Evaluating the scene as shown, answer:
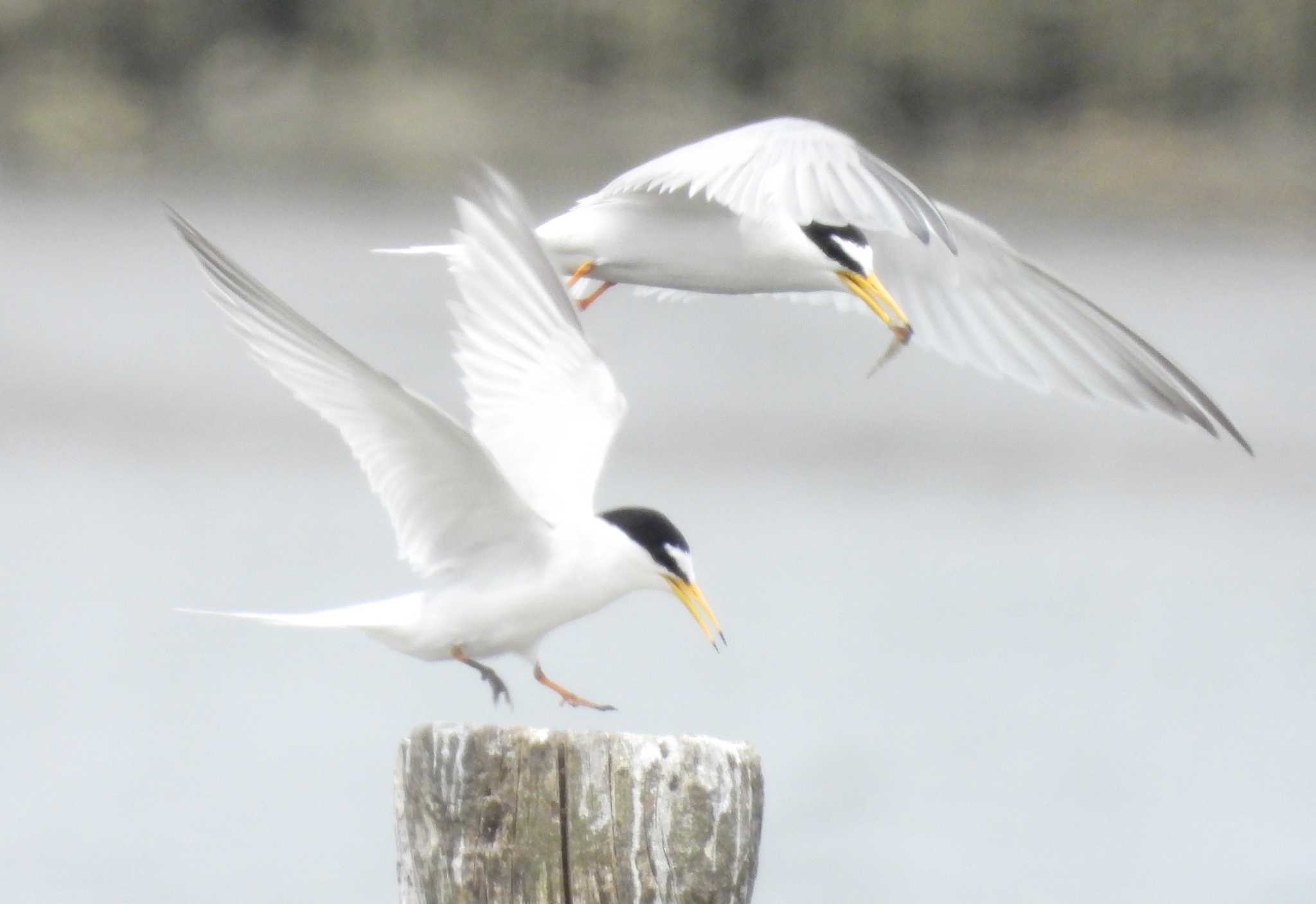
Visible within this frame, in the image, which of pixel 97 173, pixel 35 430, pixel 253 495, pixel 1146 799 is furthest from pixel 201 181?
pixel 1146 799

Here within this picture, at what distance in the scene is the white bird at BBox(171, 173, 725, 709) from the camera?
427 cm

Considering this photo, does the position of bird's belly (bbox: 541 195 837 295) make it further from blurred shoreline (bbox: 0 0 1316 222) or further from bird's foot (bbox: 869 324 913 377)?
blurred shoreline (bbox: 0 0 1316 222)

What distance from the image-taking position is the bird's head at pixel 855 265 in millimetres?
5156

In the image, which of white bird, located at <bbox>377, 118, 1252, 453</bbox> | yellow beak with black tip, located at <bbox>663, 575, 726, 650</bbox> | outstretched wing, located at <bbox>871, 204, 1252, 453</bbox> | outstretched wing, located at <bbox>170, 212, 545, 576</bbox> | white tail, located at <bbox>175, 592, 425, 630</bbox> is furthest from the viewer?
outstretched wing, located at <bbox>871, 204, 1252, 453</bbox>

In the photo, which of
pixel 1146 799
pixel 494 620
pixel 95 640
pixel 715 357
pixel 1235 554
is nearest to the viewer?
pixel 494 620

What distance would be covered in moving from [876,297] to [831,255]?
15 centimetres

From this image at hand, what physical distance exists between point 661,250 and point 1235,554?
1090 centimetres

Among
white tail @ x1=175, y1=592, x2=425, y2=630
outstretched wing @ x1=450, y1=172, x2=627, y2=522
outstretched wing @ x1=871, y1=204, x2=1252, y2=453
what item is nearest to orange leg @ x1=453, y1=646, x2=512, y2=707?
white tail @ x1=175, y1=592, x2=425, y2=630

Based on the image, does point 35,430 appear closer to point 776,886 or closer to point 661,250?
point 776,886

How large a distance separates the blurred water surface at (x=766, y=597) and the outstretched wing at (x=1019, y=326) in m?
4.45

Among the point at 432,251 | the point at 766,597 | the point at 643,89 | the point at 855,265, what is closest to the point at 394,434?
the point at 432,251

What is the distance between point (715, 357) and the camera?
2011 cm

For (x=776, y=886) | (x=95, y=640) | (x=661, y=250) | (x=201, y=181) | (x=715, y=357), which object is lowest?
(x=776, y=886)

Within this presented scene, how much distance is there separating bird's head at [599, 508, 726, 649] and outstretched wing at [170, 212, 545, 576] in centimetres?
15
